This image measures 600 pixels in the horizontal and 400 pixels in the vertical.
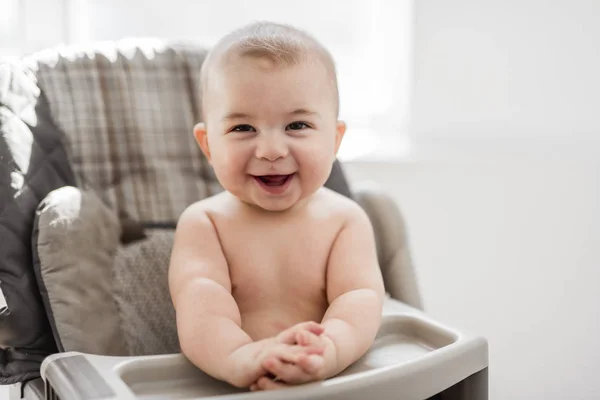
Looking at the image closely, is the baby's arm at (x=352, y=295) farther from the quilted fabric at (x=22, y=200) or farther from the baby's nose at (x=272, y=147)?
the quilted fabric at (x=22, y=200)

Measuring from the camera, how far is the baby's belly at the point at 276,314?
87cm

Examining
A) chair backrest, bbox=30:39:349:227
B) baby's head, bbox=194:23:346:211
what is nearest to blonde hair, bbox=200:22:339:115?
baby's head, bbox=194:23:346:211

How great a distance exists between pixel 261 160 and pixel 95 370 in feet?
0.99

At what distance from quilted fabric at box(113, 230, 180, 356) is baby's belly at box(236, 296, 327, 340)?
0.17 meters

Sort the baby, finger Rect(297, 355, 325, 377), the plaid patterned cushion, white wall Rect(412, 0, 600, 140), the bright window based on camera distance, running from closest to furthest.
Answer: finger Rect(297, 355, 325, 377), the baby, the plaid patterned cushion, the bright window, white wall Rect(412, 0, 600, 140)

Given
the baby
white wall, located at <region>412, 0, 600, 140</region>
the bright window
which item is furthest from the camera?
white wall, located at <region>412, 0, 600, 140</region>

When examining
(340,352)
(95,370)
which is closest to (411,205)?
(340,352)

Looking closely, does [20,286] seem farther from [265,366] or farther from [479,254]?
[479,254]

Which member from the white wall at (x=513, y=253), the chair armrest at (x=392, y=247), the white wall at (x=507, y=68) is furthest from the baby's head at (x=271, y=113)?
the white wall at (x=507, y=68)

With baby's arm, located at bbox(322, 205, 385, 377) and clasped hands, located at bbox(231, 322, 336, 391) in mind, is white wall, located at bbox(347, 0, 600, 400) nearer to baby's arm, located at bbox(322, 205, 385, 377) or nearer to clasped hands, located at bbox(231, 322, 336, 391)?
baby's arm, located at bbox(322, 205, 385, 377)

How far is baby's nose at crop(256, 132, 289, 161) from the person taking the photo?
849 mm

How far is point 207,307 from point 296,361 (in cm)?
16

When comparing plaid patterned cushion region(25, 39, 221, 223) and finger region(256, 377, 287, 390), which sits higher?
plaid patterned cushion region(25, 39, 221, 223)

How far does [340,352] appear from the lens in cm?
76
